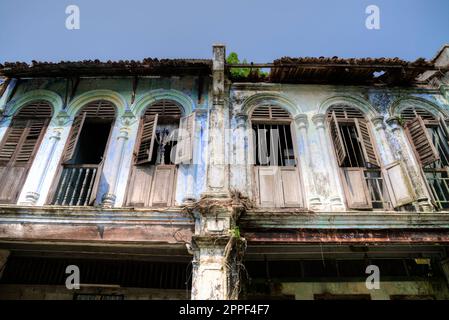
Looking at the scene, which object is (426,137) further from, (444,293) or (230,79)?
(230,79)

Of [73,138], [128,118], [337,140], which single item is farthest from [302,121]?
[73,138]

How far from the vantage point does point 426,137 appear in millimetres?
6004

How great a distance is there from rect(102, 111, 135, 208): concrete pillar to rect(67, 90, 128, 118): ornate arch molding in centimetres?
28

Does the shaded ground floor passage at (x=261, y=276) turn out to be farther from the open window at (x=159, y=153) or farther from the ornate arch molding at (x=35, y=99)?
the ornate arch molding at (x=35, y=99)

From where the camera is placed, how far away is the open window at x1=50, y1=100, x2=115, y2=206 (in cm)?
557

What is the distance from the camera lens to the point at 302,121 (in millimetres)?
6617

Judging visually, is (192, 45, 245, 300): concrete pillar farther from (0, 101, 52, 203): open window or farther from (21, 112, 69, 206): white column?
(0, 101, 52, 203): open window

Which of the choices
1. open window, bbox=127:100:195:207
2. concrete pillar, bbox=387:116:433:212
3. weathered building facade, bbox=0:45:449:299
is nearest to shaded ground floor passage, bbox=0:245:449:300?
weathered building facade, bbox=0:45:449:299

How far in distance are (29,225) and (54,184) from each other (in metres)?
0.84

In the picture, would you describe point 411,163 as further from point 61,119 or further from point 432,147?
point 61,119

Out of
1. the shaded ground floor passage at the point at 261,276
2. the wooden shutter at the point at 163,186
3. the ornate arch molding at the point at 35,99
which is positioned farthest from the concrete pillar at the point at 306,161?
the ornate arch molding at the point at 35,99

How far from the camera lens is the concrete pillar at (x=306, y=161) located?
5.59 metres

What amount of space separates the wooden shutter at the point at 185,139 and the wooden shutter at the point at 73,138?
1904 millimetres
